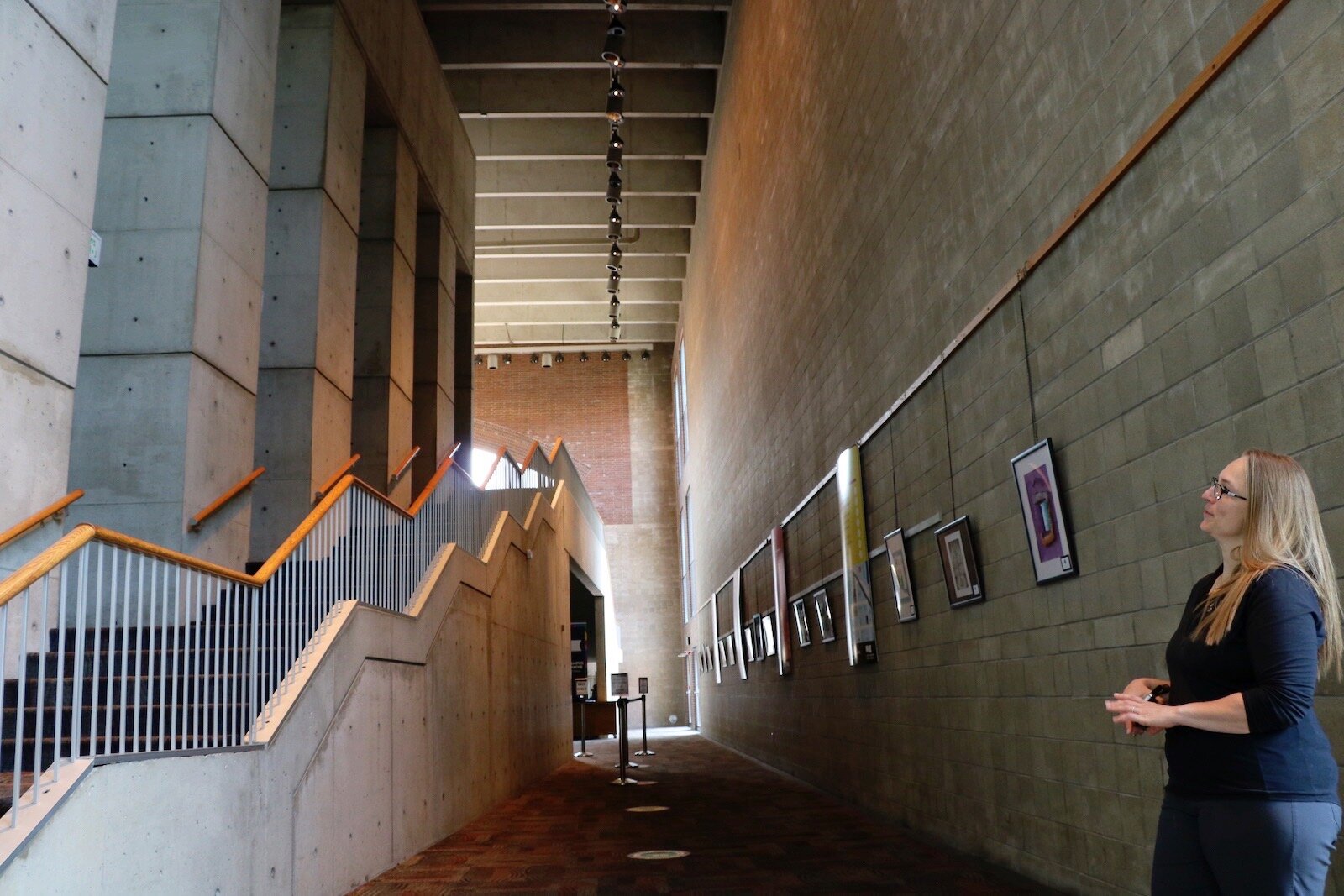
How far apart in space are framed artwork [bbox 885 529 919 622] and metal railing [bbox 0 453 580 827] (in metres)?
2.98

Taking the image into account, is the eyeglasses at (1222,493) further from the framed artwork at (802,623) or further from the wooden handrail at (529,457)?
the wooden handrail at (529,457)

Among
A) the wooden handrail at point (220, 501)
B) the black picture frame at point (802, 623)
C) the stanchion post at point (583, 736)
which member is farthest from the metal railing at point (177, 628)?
the stanchion post at point (583, 736)

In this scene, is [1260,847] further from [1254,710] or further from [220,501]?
[220,501]

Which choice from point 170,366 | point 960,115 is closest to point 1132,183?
point 960,115

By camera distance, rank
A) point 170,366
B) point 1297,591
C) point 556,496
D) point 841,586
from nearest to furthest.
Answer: point 1297,591, point 170,366, point 841,586, point 556,496

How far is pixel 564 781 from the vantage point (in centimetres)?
1101

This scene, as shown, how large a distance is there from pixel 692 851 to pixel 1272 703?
467 centimetres

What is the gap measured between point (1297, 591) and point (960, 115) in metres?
3.67

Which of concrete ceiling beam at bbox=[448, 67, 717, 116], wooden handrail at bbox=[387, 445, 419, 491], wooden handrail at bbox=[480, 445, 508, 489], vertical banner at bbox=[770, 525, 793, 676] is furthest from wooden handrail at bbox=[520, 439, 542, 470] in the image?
concrete ceiling beam at bbox=[448, 67, 717, 116]

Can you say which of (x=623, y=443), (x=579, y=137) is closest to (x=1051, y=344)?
(x=579, y=137)

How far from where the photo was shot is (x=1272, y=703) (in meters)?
1.74

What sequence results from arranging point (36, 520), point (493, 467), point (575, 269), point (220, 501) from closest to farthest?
Result: point (36, 520), point (220, 501), point (493, 467), point (575, 269)

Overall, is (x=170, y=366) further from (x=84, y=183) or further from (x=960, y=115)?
(x=960, y=115)

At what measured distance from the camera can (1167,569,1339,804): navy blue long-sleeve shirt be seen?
1.74 metres
